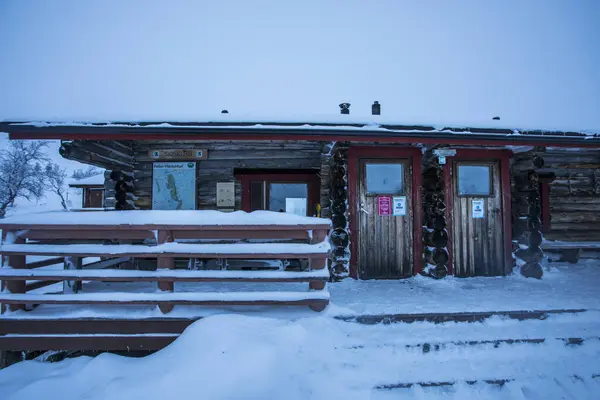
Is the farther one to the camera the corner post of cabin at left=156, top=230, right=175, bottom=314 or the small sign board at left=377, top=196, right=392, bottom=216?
the small sign board at left=377, top=196, right=392, bottom=216

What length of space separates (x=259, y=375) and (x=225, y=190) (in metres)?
4.23

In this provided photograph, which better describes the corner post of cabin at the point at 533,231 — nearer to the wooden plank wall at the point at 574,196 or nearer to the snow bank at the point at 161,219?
the wooden plank wall at the point at 574,196

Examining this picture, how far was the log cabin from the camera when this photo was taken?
17.8 feet

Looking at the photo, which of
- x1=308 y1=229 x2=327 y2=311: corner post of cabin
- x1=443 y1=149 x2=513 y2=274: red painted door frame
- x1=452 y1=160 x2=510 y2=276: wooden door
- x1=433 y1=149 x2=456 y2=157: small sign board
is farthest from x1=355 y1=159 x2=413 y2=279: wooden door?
x1=308 y1=229 x2=327 y2=311: corner post of cabin

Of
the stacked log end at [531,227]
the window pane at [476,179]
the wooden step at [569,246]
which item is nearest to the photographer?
the stacked log end at [531,227]

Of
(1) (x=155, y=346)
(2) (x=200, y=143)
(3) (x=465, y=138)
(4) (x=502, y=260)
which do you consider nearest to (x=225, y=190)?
(2) (x=200, y=143)

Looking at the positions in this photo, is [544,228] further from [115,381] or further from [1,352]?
[1,352]

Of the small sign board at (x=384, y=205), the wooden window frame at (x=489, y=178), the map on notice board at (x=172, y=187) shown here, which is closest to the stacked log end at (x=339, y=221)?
the small sign board at (x=384, y=205)

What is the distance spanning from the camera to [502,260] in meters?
5.90

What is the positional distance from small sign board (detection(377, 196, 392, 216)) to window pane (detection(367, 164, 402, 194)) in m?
0.14

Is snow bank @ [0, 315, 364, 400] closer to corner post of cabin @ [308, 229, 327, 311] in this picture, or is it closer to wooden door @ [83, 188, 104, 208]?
corner post of cabin @ [308, 229, 327, 311]

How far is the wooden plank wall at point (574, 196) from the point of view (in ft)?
23.6

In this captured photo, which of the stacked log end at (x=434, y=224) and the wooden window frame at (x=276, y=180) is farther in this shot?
the wooden window frame at (x=276, y=180)

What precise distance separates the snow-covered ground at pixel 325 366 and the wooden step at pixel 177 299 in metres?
0.23
